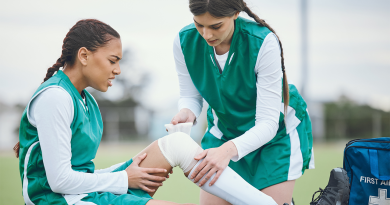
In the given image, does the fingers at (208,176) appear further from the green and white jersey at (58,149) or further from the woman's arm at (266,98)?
the green and white jersey at (58,149)

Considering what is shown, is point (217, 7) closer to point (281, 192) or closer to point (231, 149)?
point (231, 149)

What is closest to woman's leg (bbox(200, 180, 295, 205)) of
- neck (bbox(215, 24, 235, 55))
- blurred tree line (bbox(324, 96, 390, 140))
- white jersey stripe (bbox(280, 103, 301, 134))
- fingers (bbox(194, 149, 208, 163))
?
white jersey stripe (bbox(280, 103, 301, 134))

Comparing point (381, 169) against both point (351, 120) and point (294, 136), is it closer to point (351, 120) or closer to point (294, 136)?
point (294, 136)

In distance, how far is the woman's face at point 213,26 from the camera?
1373 mm

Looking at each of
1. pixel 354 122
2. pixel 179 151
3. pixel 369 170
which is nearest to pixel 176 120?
pixel 179 151

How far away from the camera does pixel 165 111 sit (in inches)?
466

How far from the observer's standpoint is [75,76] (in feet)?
4.27

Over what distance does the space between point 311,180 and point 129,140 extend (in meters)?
8.30

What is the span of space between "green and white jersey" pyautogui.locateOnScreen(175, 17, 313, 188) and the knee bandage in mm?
384

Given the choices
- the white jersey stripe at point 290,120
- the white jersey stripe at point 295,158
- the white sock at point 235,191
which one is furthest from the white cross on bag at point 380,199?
the white sock at point 235,191

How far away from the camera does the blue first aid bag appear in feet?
5.06

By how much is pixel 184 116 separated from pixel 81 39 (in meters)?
0.56

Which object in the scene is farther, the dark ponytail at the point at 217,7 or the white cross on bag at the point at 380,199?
the white cross on bag at the point at 380,199

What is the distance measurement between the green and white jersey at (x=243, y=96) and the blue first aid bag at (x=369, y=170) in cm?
21
